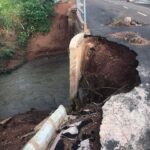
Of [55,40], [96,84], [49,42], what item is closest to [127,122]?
[96,84]

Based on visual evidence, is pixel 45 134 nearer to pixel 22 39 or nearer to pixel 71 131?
pixel 71 131

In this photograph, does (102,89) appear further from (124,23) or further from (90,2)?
(90,2)

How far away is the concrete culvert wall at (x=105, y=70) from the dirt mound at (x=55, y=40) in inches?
331

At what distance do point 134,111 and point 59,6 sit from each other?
54.8ft

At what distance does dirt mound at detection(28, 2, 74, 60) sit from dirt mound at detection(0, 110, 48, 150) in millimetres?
8399

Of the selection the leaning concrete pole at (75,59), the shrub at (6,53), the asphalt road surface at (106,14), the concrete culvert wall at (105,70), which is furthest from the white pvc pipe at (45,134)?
the shrub at (6,53)

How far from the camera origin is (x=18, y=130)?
11.0 m

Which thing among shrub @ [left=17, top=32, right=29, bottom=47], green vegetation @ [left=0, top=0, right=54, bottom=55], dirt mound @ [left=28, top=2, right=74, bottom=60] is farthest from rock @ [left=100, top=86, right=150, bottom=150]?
green vegetation @ [left=0, top=0, right=54, bottom=55]

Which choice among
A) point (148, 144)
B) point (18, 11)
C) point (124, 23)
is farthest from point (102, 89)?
point (18, 11)

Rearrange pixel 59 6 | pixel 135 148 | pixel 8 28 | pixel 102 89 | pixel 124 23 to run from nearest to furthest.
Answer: pixel 135 148
pixel 102 89
pixel 124 23
pixel 8 28
pixel 59 6

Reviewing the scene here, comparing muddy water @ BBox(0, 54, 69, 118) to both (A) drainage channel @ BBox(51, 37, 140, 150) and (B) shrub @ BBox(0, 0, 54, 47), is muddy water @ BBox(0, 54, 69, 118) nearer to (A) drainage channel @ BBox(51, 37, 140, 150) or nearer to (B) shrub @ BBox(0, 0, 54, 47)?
(B) shrub @ BBox(0, 0, 54, 47)

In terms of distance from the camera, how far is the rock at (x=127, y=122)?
25.5ft

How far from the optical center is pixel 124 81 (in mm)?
11273

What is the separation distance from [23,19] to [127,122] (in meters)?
15.5
